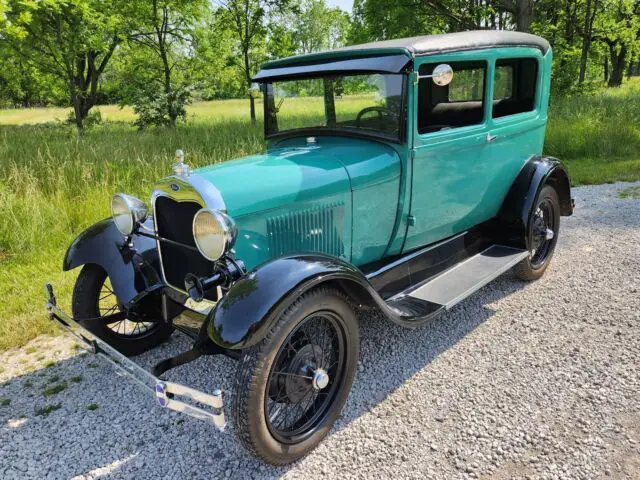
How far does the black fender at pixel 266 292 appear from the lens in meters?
2.06

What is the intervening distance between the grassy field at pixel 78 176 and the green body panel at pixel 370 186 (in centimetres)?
221

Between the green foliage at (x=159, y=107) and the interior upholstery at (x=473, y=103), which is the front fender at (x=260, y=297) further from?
the green foliage at (x=159, y=107)

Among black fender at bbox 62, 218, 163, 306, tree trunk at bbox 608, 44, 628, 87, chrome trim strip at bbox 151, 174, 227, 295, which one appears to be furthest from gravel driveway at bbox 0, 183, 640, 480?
tree trunk at bbox 608, 44, 628, 87

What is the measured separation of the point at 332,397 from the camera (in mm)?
2582

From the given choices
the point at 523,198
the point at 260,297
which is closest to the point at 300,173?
the point at 260,297

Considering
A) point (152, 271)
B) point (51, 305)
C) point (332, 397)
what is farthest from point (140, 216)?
point (332, 397)

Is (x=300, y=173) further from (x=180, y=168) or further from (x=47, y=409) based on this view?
(x=47, y=409)

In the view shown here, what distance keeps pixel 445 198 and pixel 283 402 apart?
6.43 feet

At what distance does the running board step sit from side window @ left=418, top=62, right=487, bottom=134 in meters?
1.07

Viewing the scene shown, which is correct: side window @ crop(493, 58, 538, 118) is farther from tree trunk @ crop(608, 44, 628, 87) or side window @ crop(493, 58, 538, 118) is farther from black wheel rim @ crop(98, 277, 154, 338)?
tree trunk @ crop(608, 44, 628, 87)

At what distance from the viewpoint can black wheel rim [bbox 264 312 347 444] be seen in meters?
2.37

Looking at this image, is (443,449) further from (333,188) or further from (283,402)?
(333,188)

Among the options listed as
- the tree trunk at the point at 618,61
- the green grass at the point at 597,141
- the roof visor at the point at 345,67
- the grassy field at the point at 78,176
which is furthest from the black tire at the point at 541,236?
the tree trunk at the point at 618,61

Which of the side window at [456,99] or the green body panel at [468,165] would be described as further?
the side window at [456,99]
